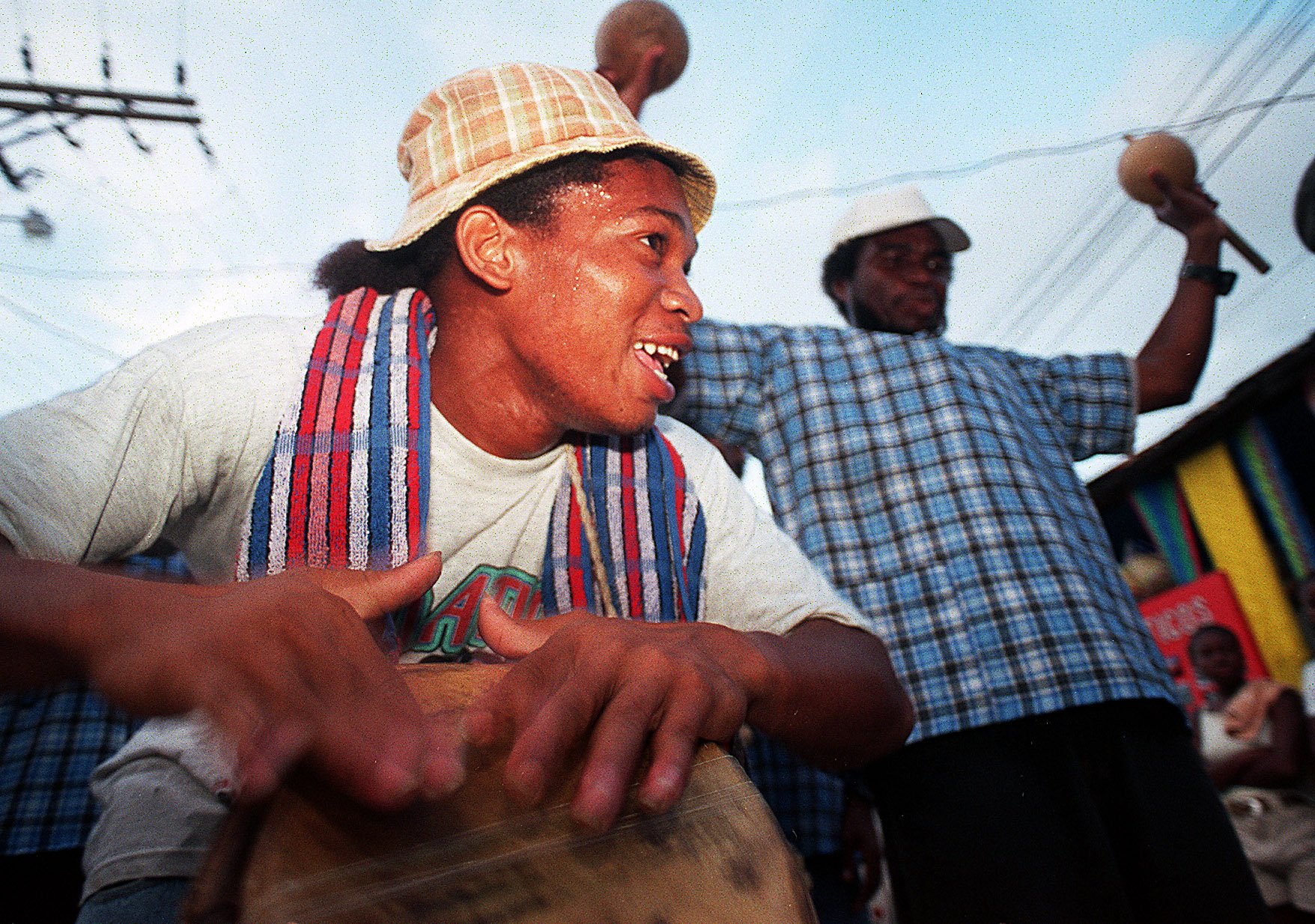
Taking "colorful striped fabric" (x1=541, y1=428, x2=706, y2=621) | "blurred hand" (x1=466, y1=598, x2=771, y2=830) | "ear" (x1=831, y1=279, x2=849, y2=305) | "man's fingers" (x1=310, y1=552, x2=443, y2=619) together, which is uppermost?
"ear" (x1=831, y1=279, x2=849, y2=305)

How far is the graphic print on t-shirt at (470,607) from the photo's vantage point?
5.03 feet

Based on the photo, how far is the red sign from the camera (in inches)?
284

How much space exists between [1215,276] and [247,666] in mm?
3671

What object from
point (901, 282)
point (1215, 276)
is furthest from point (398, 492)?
point (1215, 276)

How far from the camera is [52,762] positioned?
85.2 inches

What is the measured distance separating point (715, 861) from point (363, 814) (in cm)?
32

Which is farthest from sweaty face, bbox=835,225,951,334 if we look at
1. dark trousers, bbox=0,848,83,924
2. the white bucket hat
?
dark trousers, bbox=0,848,83,924

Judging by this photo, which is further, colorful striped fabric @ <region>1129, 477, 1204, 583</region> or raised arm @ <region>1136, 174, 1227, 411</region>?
colorful striped fabric @ <region>1129, 477, 1204, 583</region>

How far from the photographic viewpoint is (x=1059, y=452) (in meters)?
2.90

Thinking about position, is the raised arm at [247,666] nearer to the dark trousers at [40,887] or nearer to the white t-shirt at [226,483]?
the white t-shirt at [226,483]

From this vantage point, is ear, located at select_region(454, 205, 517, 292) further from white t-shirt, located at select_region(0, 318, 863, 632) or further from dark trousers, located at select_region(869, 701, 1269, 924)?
dark trousers, located at select_region(869, 701, 1269, 924)

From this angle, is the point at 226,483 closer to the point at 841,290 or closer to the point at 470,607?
the point at 470,607

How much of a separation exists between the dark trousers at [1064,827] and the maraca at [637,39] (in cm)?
233

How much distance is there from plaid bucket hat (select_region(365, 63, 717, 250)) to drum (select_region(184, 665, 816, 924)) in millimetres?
1266
